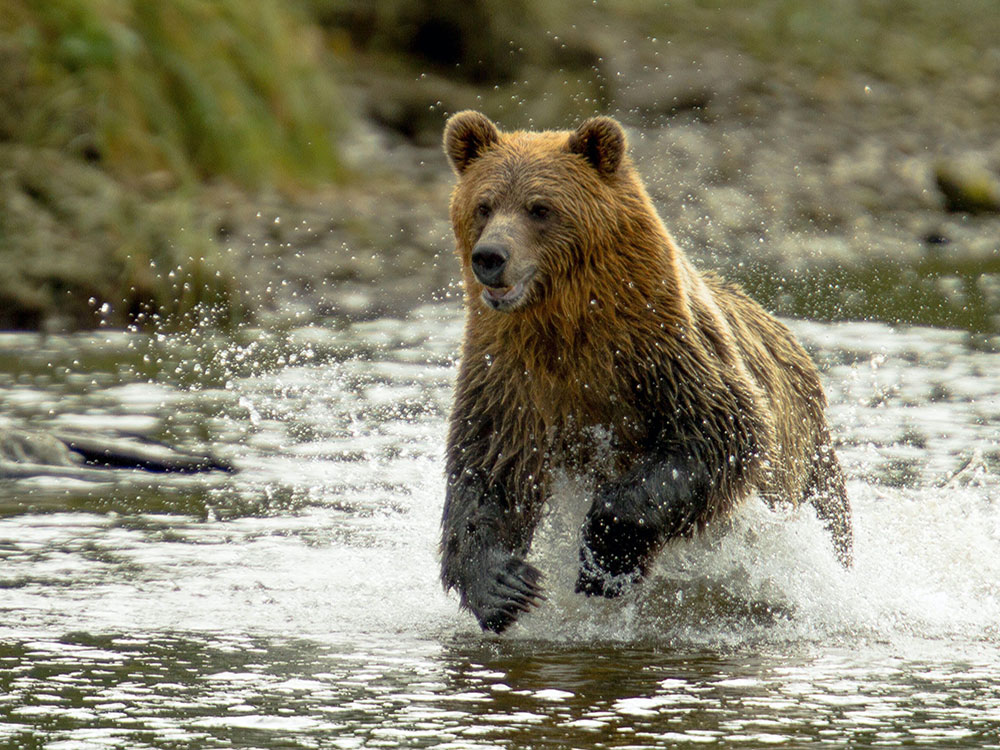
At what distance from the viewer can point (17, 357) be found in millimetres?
12914

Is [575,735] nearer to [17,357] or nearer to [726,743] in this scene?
[726,743]

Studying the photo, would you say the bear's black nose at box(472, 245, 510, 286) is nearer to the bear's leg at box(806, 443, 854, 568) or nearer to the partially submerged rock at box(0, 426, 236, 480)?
the bear's leg at box(806, 443, 854, 568)

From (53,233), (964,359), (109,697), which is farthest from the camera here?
(53,233)

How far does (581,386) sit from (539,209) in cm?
75

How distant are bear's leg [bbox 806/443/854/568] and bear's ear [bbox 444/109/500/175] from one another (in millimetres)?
2401

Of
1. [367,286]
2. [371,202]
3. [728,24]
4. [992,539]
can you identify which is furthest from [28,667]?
[728,24]

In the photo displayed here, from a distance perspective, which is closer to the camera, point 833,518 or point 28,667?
point 28,667

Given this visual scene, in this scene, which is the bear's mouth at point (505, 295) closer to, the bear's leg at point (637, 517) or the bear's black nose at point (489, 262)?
the bear's black nose at point (489, 262)

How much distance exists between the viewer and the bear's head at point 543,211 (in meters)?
6.39

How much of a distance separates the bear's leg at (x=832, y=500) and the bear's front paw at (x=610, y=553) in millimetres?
1609

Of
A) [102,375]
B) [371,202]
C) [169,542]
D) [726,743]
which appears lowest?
[726,743]

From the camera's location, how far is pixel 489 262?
6.26 m

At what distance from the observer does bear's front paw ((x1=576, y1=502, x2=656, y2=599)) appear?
254 inches

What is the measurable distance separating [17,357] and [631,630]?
26.1ft
